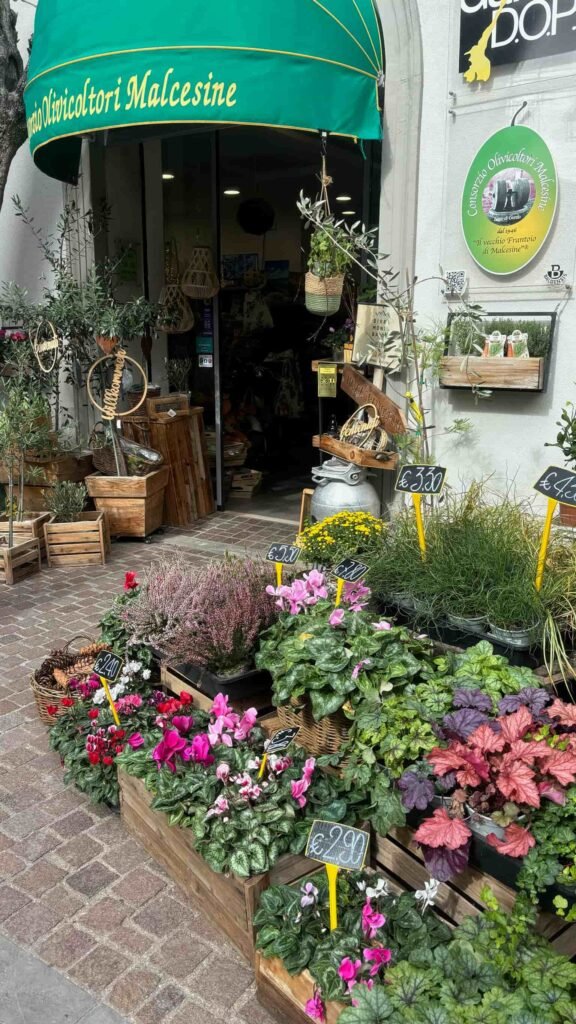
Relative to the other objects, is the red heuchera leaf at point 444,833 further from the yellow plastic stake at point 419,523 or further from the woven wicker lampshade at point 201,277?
the woven wicker lampshade at point 201,277

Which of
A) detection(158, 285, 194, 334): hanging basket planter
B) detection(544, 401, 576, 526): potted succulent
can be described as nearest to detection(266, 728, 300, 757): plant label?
detection(544, 401, 576, 526): potted succulent

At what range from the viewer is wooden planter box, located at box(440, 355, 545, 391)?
4629 millimetres

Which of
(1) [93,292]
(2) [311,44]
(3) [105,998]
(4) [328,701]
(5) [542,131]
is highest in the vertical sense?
(2) [311,44]

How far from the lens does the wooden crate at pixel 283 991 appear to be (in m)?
2.02

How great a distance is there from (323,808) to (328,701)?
1.15 feet

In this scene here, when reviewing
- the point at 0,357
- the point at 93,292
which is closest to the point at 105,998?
the point at 93,292

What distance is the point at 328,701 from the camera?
263cm

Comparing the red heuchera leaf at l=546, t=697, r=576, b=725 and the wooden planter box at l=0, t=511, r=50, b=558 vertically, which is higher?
the red heuchera leaf at l=546, t=697, r=576, b=725

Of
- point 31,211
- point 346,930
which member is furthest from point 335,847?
point 31,211

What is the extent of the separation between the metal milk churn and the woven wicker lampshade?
2.95 meters

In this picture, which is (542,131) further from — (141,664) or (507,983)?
(507,983)

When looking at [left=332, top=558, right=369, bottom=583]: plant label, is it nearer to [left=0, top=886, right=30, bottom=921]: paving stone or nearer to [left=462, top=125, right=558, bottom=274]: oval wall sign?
[left=0, top=886, right=30, bottom=921]: paving stone

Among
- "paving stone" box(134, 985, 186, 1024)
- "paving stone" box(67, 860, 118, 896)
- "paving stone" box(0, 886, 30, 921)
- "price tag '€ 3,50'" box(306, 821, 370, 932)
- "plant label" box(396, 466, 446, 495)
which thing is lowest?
"paving stone" box(134, 985, 186, 1024)

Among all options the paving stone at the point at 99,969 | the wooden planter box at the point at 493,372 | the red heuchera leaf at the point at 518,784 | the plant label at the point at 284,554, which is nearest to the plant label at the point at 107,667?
the plant label at the point at 284,554
